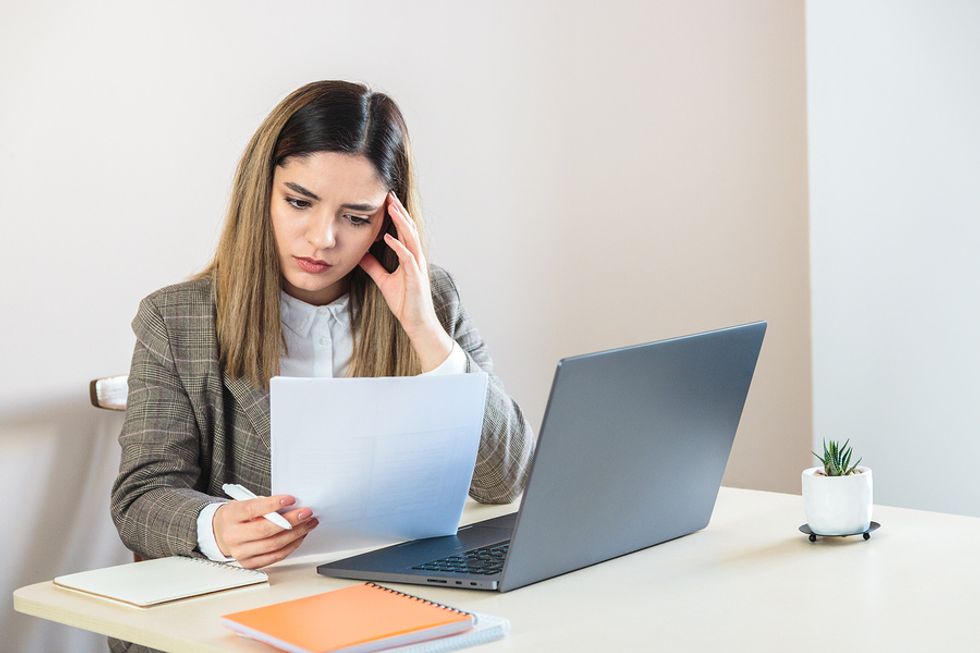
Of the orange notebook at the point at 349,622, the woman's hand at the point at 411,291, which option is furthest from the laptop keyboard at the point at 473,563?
the woman's hand at the point at 411,291

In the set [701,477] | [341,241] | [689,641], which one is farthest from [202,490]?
[689,641]

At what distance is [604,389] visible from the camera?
1088 mm

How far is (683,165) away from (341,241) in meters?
1.44

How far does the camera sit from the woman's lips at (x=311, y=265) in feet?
5.20

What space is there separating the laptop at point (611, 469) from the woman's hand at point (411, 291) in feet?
1.09

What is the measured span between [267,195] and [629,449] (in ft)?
2.29

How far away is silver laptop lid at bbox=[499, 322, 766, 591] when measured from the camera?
1072mm

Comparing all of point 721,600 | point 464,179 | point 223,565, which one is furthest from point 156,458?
point 464,179

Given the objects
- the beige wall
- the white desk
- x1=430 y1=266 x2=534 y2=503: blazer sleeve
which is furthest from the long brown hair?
the beige wall

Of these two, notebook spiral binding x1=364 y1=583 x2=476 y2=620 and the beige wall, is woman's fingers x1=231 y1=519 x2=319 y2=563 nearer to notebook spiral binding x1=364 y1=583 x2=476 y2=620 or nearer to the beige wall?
notebook spiral binding x1=364 y1=583 x2=476 y2=620

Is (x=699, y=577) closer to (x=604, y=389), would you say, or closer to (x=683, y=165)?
(x=604, y=389)

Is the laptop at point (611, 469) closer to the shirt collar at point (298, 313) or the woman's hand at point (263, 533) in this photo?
the woman's hand at point (263, 533)

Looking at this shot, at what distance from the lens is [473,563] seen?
3.88ft

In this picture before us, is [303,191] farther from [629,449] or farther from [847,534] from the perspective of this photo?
[847,534]
